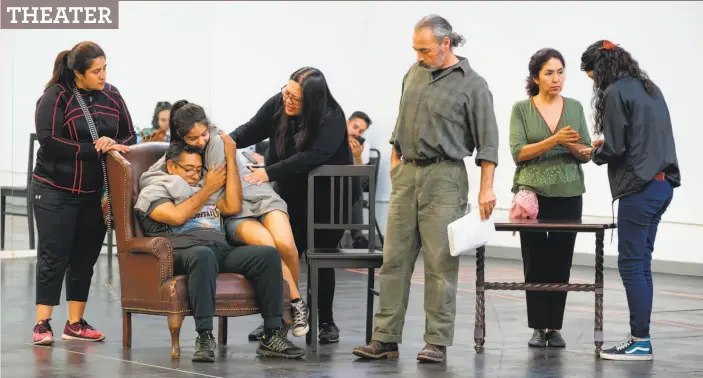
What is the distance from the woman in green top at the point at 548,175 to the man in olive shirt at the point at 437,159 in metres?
0.54

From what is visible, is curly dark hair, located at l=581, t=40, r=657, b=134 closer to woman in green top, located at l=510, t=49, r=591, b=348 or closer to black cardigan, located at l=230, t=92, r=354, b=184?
woman in green top, located at l=510, t=49, r=591, b=348

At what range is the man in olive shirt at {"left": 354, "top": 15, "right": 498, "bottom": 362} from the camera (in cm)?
516

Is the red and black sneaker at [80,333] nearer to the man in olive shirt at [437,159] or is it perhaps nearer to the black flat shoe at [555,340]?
the man in olive shirt at [437,159]

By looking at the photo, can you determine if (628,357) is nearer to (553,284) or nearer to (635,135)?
(553,284)

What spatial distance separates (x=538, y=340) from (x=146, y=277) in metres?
1.85

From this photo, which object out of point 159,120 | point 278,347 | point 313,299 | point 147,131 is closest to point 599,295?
point 313,299

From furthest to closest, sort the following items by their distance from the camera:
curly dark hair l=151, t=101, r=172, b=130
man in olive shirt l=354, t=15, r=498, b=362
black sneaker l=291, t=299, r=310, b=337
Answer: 1. curly dark hair l=151, t=101, r=172, b=130
2. black sneaker l=291, t=299, r=310, b=337
3. man in olive shirt l=354, t=15, r=498, b=362

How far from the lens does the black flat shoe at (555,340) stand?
5.74 metres

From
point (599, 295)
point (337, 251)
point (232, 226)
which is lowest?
point (599, 295)

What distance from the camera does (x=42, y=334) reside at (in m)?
5.69

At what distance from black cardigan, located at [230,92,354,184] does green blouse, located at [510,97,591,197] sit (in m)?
0.81

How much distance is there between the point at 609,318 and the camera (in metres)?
6.91

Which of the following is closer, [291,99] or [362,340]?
[291,99]

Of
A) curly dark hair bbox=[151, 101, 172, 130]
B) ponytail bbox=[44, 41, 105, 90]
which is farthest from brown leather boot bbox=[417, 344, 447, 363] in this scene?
curly dark hair bbox=[151, 101, 172, 130]
